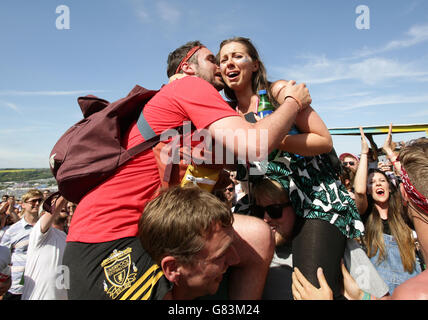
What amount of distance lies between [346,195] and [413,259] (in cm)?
225

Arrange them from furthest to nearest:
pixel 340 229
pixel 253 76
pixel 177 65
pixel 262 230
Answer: pixel 253 76 → pixel 177 65 → pixel 340 229 → pixel 262 230

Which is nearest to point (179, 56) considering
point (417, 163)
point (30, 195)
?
point (417, 163)

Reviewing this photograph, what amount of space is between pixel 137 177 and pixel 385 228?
12.6 feet

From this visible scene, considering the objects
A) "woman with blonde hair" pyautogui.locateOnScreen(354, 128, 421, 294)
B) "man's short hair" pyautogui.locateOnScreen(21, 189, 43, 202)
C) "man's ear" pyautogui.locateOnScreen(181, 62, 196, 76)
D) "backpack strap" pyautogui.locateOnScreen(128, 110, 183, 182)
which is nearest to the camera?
"backpack strap" pyautogui.locateOnScreen(128, 110, 183, 182)

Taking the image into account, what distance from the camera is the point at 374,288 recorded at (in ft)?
6.74

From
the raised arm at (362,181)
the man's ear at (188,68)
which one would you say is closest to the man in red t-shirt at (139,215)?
the man's ear at (188,68)

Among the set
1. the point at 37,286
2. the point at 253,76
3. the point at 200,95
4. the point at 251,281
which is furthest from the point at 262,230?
the point at 37,286

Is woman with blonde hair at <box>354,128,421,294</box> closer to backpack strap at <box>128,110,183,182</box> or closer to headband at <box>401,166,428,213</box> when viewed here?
headband at <box>401,166,428,213</box>

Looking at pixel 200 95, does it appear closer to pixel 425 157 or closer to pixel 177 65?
pixel 177 65

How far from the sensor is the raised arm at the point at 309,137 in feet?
6.16

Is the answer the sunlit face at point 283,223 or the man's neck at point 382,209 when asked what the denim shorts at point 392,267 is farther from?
the sunlit face at point 283,223

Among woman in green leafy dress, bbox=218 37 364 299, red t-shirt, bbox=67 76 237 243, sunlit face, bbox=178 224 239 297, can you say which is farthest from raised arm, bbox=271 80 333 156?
sunlit face, bbox=178 224 239 297

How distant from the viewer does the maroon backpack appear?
1462 millimetres

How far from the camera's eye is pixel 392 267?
364cm
